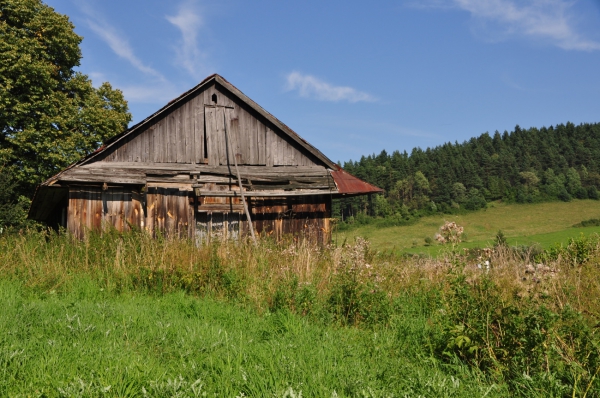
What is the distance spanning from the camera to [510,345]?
3848 mm

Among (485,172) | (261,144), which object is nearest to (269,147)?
(261,144)

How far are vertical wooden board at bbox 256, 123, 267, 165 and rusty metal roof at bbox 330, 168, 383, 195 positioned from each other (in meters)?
2.32

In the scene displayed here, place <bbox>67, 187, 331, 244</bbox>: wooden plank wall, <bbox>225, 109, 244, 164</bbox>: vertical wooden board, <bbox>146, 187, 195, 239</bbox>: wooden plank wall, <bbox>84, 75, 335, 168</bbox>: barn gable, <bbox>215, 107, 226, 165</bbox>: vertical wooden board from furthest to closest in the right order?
<bbox>225, 109, 244, 164</bbox>: vertical wooden board
<bbox>215, 107, 226, 165</bbox>: vertical wooden board
<bbox>84, 75, 335, 168</bbox>: barn gable
<bbox>146, 187, 195, 239</bbox>: wooden plank wall
<bbox>67, 187, 331, 244</bbox>: wooden plank wall

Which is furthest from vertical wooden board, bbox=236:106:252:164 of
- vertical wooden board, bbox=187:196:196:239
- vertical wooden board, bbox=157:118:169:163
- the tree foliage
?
the tree foliage

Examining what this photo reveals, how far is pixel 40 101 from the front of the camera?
20609 mm

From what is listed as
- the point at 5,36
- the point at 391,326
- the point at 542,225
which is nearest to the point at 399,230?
the point at 542,225

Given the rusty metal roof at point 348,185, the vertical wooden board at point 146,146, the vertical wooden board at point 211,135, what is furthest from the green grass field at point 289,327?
the rusty metal roof at point 348,185

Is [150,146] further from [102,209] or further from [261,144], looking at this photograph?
[261,144]

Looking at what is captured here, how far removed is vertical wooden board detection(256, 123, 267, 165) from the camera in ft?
45.4

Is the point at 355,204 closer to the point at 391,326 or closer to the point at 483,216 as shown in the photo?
the point at 483,216

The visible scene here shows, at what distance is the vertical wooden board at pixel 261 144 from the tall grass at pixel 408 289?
5.57 m

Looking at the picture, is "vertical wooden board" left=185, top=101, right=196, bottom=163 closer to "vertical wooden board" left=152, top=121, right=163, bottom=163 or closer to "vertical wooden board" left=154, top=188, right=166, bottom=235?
"vertical wooden board" left=152, top=121, right=163, bottom=163

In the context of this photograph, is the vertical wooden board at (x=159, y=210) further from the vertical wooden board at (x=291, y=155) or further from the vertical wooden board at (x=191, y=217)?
the vertical wooden board at (x=291, y=155)

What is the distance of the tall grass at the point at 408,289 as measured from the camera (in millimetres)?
3660
